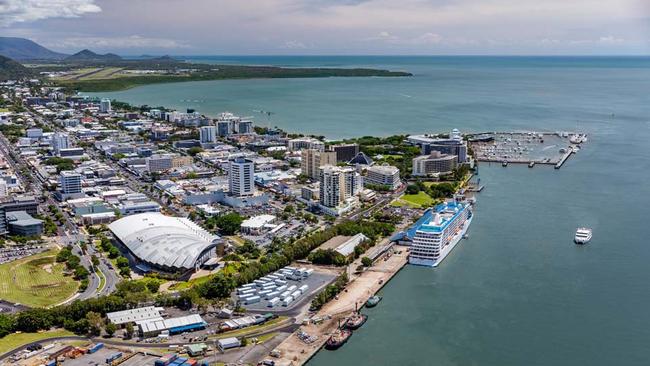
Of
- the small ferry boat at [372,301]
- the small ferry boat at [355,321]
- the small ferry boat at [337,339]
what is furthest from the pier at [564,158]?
the small ferry boat at [337,339]

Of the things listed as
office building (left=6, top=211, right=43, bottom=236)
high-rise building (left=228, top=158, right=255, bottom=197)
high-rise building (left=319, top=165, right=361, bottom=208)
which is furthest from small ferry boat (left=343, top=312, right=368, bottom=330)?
office building (left=6, top=211, right=43, bottom=236)

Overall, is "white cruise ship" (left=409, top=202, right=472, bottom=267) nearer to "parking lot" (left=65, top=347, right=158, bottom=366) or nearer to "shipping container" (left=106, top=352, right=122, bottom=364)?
"parking lot" (left=65, top=347, right=158, bottom=366)

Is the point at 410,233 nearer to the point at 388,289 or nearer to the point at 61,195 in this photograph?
the point at 388,289

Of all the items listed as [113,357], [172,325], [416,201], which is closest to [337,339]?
[172,325]

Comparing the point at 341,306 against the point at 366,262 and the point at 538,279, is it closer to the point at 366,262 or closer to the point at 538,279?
the point at 366,262

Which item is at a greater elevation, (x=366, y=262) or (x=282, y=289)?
(x=366, y=262)
